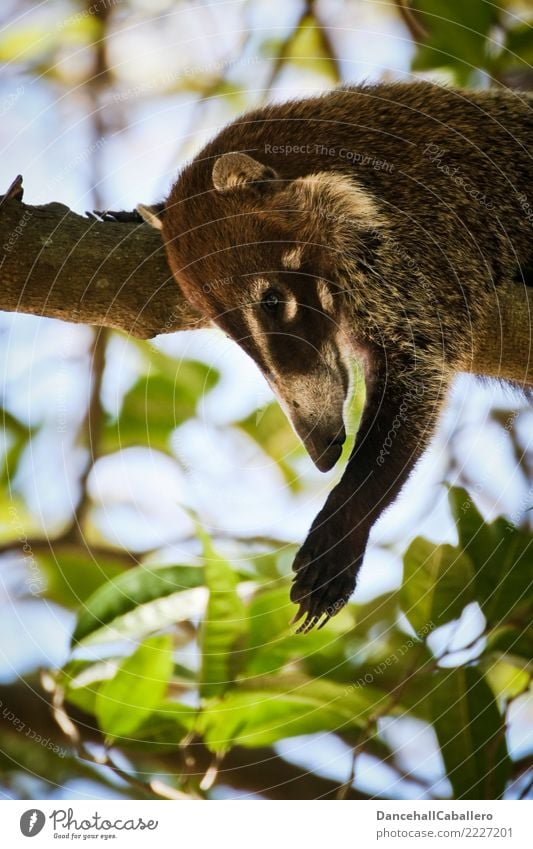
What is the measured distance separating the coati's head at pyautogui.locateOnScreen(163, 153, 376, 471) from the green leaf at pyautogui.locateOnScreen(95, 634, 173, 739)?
80 cm

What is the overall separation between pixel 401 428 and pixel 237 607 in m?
0.78

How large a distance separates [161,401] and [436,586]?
3.77ft

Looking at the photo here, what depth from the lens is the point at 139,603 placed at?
2.70 metres

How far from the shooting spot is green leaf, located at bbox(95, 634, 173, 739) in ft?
8.73

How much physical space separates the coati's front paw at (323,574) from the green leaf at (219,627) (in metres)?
0.20

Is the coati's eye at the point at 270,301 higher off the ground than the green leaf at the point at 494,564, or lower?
higher

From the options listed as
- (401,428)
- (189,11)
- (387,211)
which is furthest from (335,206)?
(189,11)

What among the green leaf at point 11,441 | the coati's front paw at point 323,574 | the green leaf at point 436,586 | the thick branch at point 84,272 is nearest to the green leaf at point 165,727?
the coati's front paw at point 323,574

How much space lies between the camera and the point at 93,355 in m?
3.38

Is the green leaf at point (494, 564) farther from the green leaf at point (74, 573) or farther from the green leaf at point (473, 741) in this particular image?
the green leaf at point (74, 573)

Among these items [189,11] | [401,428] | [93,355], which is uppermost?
[189,11]

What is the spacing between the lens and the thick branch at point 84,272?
9.36 ft

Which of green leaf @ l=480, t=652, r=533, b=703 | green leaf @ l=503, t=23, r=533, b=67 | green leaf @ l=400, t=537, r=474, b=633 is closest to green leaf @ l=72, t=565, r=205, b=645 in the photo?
green leaf @ l=400, t=537, r=474, b=633
